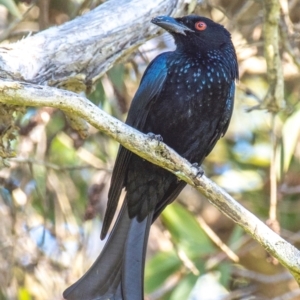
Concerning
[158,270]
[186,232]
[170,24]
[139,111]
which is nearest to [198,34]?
[170,24]

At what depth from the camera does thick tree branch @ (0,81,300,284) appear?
A: 3652 mm

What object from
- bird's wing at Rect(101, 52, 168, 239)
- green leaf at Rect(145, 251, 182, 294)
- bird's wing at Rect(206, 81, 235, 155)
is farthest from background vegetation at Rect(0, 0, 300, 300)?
bird's wing at Rect(101, 52, 168, 239)

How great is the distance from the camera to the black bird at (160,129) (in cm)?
457

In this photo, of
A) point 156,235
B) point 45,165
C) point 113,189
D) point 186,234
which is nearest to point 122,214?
point 113,189

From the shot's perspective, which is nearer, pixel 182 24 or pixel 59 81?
pixel 59 81

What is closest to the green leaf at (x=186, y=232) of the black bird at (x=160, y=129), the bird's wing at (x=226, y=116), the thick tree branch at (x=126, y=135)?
the black bird at (x=160, y=129)

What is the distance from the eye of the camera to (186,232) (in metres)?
5.93

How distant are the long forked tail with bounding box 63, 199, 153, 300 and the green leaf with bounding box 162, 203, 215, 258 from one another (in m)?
1.06

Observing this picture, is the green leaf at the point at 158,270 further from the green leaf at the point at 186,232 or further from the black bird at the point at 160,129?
the black bird at the point at 160,129

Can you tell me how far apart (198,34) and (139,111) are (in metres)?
0.67

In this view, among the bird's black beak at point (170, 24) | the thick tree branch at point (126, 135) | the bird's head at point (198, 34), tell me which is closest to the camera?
the thick tree branch at point (126, 135)

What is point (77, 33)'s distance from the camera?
439 cm

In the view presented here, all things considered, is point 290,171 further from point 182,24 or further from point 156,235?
point 182,24

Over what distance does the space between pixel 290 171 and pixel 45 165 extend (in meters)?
2.03
